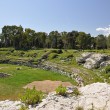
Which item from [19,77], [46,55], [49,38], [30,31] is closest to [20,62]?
[46,55]

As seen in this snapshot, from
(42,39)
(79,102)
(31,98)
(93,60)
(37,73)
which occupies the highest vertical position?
(42,39)

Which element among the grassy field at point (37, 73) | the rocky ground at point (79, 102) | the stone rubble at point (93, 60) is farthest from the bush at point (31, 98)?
the stone rubble at point (93, 60)

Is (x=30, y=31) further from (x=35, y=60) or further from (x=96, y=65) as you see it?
(x=96, y=65)

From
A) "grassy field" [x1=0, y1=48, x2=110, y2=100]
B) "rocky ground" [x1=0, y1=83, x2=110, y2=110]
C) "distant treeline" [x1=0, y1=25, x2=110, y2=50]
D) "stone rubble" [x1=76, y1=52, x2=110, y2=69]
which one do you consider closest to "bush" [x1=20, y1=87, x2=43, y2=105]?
"rocky ground" [x1=0, y1=83, x2=110, y2=110]

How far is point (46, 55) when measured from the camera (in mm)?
105938

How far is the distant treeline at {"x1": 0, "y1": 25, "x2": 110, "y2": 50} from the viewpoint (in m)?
149

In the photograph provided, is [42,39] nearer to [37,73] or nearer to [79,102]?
[37,73]

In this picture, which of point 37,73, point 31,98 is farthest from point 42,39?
point 31,98

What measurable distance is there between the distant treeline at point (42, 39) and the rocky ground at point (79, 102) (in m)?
123

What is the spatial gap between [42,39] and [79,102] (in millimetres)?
154651

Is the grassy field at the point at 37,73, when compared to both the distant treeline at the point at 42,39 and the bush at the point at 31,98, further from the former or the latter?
the distant treeline at the point at 42,39

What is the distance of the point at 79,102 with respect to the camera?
43.7 feet

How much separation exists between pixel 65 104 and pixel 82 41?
121m

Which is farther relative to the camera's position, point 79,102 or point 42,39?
point 42,39
